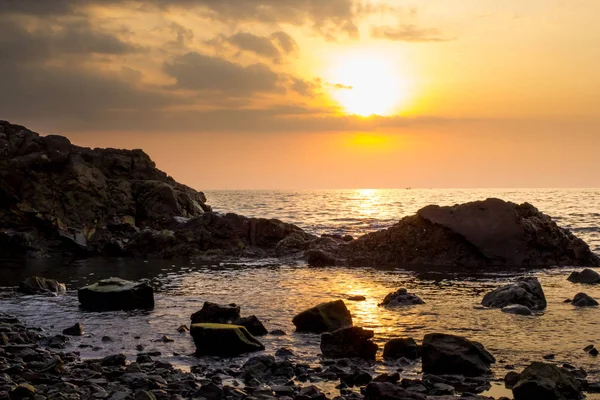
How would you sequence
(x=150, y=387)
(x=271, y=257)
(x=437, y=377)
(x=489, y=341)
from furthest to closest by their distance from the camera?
(x=271, y=257), (x=489, y=341), (x=437, y=377), (x=150, y=387)

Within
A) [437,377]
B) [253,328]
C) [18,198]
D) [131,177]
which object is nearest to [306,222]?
[131,177]

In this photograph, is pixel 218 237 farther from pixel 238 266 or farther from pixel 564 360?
pixel 564 360

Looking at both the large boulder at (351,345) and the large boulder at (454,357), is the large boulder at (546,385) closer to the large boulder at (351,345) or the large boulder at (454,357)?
the large boulder at (454,357)

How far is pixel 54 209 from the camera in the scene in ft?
143

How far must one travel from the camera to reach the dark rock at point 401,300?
20.9 m

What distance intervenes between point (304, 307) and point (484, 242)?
1633 centimetres

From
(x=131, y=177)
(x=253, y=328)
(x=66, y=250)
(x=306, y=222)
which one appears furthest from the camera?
(x=306, y=222)

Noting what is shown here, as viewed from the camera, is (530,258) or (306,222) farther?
(306,222)

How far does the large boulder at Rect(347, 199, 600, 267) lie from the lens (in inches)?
1315

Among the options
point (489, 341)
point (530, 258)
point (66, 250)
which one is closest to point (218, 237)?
point (66, 250)

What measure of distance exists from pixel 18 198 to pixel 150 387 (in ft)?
121

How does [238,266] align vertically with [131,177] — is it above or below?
below

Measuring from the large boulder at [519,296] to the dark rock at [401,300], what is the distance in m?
2.31

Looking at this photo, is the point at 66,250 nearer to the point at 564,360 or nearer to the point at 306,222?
the point at 306,222
